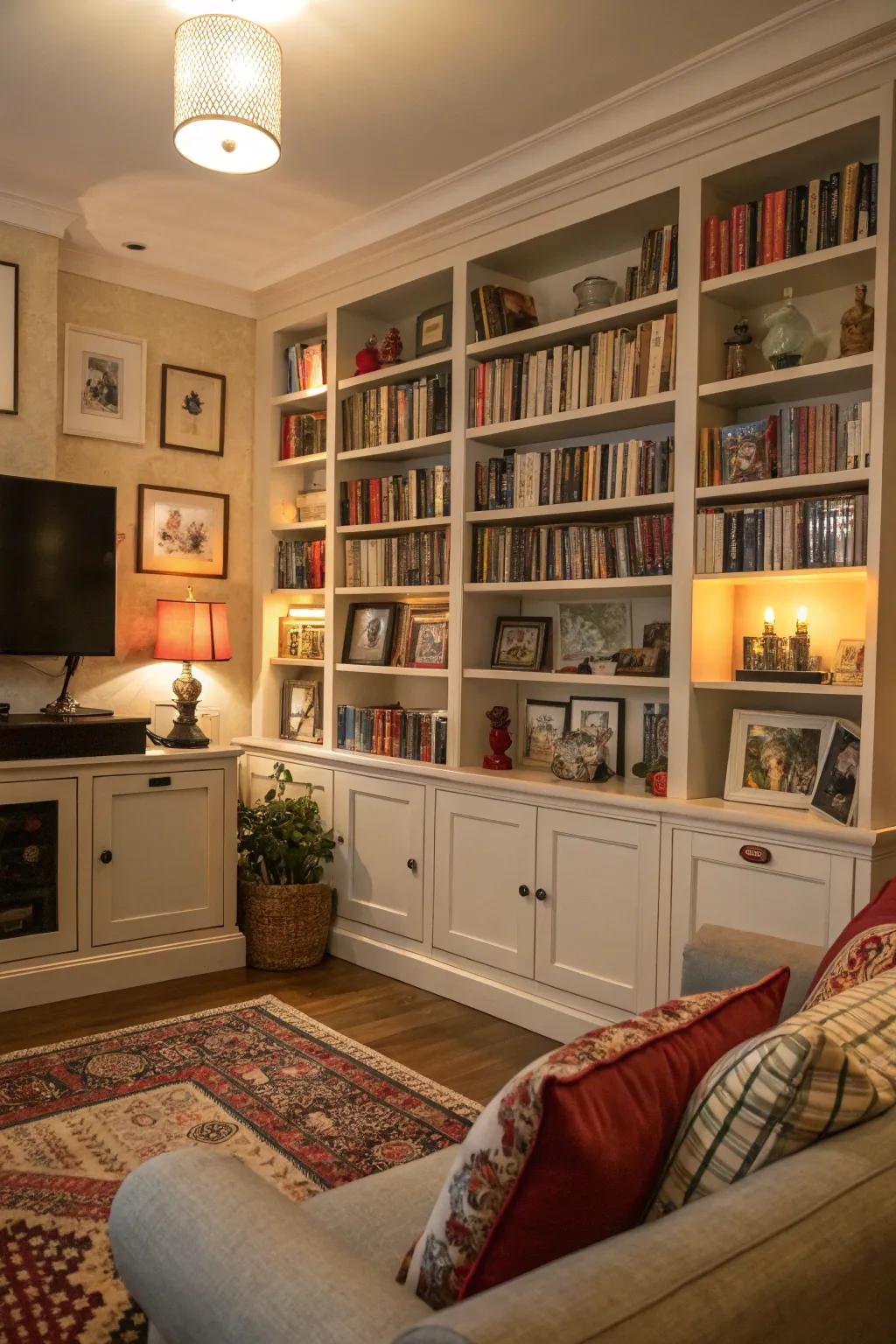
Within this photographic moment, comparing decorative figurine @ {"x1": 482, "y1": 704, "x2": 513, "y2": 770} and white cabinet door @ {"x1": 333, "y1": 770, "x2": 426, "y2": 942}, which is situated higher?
decorative figurine @ {"x1": 482, "y1": 704, "x2": 513, "y2": 770}

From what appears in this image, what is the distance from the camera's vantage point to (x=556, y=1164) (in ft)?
3.29

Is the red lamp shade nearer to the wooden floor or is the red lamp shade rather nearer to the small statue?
the wooden floor

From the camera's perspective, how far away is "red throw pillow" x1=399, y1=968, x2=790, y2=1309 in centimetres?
101

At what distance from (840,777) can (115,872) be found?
2.55m

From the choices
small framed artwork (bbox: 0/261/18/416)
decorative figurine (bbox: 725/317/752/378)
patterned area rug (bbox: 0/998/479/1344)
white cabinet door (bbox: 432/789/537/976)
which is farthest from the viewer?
small framed artwork (bbox: 0/261/18/416)

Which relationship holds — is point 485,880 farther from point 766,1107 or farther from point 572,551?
point 766,1107

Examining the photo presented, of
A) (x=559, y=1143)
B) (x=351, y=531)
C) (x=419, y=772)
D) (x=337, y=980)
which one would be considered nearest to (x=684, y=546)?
(x=419, y=772)

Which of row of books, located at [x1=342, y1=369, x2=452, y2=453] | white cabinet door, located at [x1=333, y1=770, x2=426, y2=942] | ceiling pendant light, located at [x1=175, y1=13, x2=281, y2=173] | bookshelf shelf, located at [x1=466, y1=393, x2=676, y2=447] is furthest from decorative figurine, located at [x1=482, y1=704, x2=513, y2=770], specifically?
ceiling pendant light, located at [x1=175, y1=13, x2=281, y2=173]

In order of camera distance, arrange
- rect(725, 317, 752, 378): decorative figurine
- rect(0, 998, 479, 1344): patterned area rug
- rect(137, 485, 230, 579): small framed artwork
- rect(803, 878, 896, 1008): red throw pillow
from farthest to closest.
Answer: rect(137, 485, 230, 579): small framed artwork, rect(725, 317, 752, 378): decorative figurine, rect(0, 998, 479, 1344): patterned area rug, rect(803, 878, 896, 1008): red throw pillow

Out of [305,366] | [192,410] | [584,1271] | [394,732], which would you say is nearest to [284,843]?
[394,732]

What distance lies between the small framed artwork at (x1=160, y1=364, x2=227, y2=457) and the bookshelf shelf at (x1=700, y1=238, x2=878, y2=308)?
245cm

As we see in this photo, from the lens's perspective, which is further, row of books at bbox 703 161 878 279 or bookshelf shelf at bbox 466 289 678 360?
bookshelf shelf at bbox 466 289 678 360

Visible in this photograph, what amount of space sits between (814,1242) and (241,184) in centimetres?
378

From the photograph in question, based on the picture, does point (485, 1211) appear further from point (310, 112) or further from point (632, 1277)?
point (310, 112)
